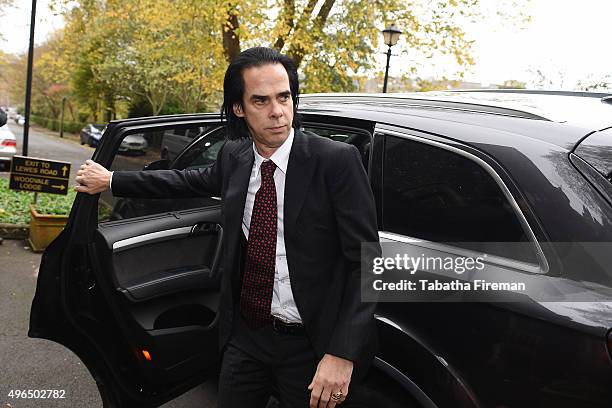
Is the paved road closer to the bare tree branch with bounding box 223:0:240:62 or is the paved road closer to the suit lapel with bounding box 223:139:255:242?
the suit lapel with bounding box 223:139:255:242

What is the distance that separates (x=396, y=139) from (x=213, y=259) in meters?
1.23

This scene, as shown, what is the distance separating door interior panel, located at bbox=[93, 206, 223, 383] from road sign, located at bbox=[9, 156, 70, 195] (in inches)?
165

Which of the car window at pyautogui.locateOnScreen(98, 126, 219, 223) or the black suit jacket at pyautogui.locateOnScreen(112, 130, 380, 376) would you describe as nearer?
the black suit jacket at pyautogui.locateOnScreen(112, 130, 380, 376)

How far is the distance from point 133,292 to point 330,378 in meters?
1.24

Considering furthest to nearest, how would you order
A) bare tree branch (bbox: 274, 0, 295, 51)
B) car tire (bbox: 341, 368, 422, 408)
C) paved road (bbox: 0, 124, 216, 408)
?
1. bare tree branch (bbox: 274, 0, 295, 51)
2. paved road (bbox: 0, 124, 216, 408)
3. car tire (bbox: 341, 368, 422, 408)

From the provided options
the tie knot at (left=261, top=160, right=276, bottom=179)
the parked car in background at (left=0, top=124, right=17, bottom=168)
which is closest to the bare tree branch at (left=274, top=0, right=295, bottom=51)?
the parked car in background at (left=0, top=124, right=17, bottom=168)

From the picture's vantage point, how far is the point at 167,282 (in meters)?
2.59

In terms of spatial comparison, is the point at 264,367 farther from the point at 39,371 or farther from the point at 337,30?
the point at 337,30

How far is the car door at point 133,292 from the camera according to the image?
2350 mm

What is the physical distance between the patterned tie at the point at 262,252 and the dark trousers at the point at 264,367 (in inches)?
3.4

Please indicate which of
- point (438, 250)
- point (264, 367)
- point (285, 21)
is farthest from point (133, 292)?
point (285, 21)

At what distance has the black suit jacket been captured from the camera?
→ 5.30ft

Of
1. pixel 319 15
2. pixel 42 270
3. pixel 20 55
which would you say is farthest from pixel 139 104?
pixel 42 270

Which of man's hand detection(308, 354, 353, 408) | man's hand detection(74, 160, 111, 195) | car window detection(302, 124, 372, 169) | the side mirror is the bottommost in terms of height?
man's hand detection(308, 354, 353, 408)
